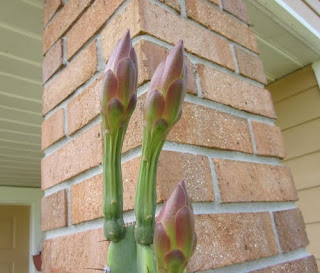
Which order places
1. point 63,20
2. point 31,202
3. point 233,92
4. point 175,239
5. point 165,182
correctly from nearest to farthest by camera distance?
point 175,239, point 165,182, point 233,92, point 63,20, point 31,202

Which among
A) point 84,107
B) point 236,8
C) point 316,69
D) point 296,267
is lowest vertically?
point 296,267

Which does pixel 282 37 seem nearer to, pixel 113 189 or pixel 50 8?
pixel 50 8

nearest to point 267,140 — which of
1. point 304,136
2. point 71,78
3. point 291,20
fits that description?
point 71,78

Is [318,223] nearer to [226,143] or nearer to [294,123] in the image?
[294,123]

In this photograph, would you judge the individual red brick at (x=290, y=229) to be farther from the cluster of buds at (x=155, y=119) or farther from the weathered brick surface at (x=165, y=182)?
the cluster of buds at (x=155, y=119)

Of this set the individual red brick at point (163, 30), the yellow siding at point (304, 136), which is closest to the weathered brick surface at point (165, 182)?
the individual red brick at point (163, 30)

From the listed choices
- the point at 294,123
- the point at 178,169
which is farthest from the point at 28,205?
the point at 178,169

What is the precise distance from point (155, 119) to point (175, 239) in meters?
0.10

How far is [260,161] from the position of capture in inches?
27.6

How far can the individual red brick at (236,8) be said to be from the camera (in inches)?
31.6

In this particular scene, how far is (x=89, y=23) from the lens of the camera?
709 mm

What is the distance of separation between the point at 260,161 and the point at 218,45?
0.86 feet

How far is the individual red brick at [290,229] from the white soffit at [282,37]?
0.71 metres

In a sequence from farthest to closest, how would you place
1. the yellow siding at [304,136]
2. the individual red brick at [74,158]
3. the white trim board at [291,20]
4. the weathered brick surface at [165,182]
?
1. the yellow siding at [304,136]
2. the white trim board at [291,20]
3. the individual red brick at [74,158]
4. the weathered brick surface at [165,182]
